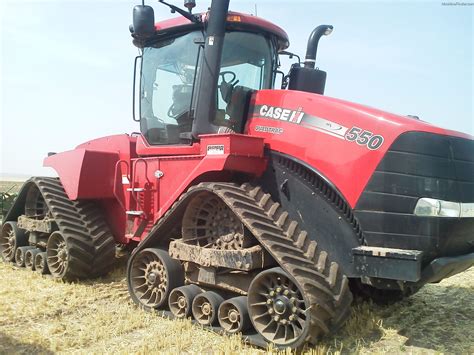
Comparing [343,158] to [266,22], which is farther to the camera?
[266,22]

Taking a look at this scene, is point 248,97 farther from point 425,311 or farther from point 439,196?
point 425,311

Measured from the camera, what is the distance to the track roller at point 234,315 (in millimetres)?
4031

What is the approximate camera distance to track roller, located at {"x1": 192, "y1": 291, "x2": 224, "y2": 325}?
4.27 meters

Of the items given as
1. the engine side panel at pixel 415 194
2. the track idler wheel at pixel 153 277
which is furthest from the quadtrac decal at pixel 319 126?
the track idler wheel at pixel 153 277

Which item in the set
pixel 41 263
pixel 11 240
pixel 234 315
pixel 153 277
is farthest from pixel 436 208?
pixel 11 240

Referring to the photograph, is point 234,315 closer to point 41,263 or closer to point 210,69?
point 210,69

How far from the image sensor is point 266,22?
5.38 metres

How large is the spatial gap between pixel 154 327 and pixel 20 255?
Result: 3.75m

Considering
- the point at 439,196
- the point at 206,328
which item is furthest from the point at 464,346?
the point at 206,328

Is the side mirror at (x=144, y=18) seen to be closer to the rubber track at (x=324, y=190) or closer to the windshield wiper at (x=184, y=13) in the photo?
the windshield wiper at (x=184, y=13)

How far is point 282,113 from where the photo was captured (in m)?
4.59

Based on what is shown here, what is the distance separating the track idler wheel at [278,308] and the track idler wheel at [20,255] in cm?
448

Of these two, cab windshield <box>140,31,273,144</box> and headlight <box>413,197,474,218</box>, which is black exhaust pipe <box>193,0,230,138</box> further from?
headlight <box>413,197,474,218</box>

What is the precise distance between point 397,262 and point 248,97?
2.32 m
